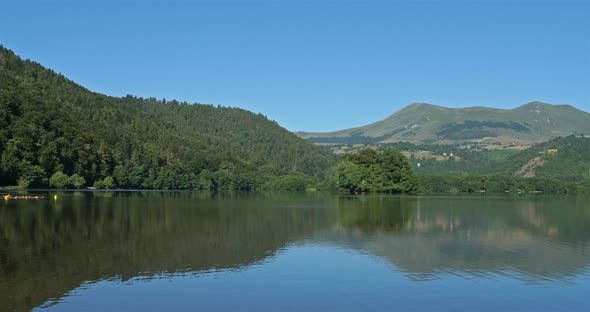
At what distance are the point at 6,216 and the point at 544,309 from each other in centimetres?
4961

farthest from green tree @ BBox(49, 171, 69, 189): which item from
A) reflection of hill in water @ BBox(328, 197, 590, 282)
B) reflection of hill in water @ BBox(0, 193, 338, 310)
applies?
reflection of hill in water @ BBox(328, 197, 590, 282)

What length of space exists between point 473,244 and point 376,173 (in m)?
120

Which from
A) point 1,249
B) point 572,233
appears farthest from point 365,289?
point 572,233

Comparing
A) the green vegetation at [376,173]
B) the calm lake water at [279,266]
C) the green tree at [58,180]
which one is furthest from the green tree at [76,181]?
the calm lake water at [279,266]

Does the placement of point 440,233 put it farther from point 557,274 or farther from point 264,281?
point 264,281

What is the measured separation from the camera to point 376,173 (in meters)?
168

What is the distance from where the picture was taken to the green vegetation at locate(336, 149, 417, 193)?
16675cm

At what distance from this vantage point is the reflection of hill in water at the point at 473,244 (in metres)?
36.7

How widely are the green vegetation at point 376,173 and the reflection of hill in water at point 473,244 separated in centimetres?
9138

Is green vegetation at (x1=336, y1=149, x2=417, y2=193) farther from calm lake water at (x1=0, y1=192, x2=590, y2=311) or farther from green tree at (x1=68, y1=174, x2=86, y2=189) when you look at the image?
calm lake water at (x1=0, y1=192, x2=590, y2=311)

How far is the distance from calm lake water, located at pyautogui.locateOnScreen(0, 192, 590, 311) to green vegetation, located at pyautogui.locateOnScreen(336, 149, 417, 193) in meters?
106

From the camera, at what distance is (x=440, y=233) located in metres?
56.4

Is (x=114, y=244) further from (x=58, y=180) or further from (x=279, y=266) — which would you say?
(x=58, y=180)

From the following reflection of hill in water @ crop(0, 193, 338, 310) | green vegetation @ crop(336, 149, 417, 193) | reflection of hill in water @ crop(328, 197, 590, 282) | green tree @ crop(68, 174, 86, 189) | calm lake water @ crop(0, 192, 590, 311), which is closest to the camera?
calm lake water @ crop(0, 192, 590, 311)
